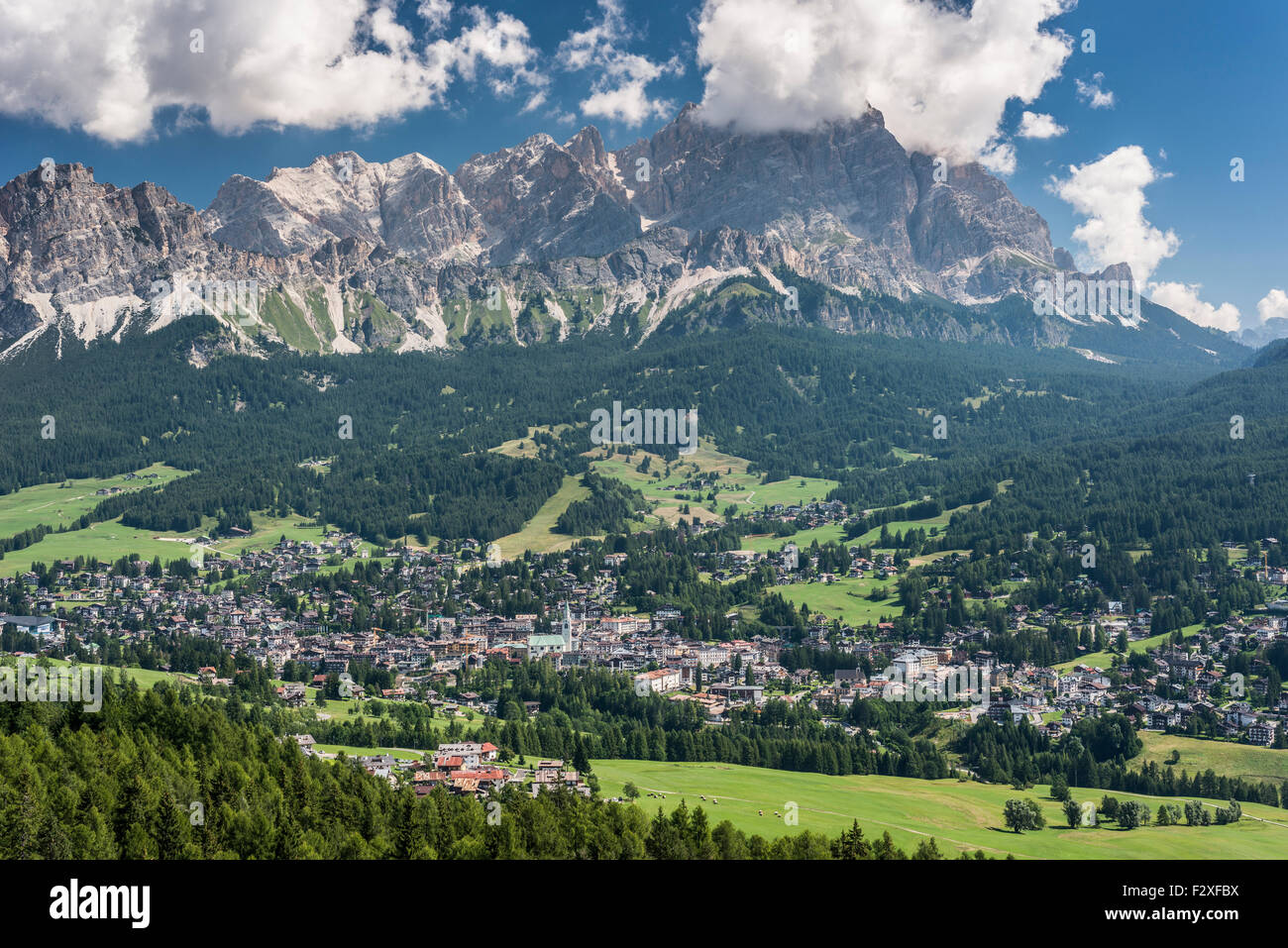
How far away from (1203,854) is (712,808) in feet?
112

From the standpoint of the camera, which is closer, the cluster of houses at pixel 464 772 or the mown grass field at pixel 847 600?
the cluster of houses at pixel 464 772

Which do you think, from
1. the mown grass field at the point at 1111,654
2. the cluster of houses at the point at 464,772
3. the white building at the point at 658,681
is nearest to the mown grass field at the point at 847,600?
the mown grass field at the point at 1111,654

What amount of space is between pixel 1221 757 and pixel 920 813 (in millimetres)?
40551

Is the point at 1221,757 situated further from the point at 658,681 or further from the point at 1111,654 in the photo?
the point at 658,681

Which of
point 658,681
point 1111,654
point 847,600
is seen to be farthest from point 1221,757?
point 847,600

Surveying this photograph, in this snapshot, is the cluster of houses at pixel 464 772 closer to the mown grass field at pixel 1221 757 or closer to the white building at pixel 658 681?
the white building at pixel 658 681

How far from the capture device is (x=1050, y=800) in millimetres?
99000

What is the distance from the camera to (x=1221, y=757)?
11100 centimetres

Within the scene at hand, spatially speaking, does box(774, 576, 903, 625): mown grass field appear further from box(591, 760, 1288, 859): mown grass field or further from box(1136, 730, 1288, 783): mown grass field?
box(591, 760, 1288, 859): mown grass field

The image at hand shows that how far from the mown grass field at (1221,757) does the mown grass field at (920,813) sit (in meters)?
8.84

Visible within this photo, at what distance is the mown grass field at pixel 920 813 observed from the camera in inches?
3155

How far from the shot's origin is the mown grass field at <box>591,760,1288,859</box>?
263 feet
